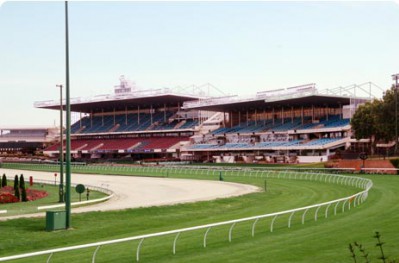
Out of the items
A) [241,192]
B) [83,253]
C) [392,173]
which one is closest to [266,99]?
[392,173]

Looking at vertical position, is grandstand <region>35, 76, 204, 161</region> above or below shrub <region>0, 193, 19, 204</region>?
above

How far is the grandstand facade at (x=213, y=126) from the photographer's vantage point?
7262cm

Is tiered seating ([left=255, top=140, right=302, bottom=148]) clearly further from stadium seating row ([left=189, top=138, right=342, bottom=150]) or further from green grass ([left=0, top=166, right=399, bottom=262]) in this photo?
green grass ([left=0, top=166, right=399, bottom=262])

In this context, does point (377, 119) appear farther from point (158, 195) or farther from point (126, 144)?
point (126, 144)

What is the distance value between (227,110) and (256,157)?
18213 mm

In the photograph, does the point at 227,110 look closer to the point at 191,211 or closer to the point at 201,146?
the point at 201,146

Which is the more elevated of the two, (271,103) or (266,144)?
(271,103)

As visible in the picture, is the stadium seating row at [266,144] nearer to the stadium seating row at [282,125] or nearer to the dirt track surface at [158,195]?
the stadium seating row at [282,125]

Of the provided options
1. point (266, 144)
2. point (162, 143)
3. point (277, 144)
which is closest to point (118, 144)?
point (162, 143)

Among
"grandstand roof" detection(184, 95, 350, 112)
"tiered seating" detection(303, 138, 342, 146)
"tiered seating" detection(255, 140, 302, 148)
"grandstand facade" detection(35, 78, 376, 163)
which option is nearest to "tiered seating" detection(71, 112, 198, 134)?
"grandstand facade" detection(35, 78, 376, 163)

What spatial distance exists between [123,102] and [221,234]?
8931 centimetres

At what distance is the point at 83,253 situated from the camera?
14.0 metres

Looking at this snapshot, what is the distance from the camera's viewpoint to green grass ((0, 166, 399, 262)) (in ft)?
42.5

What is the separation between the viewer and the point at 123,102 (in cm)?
10406
